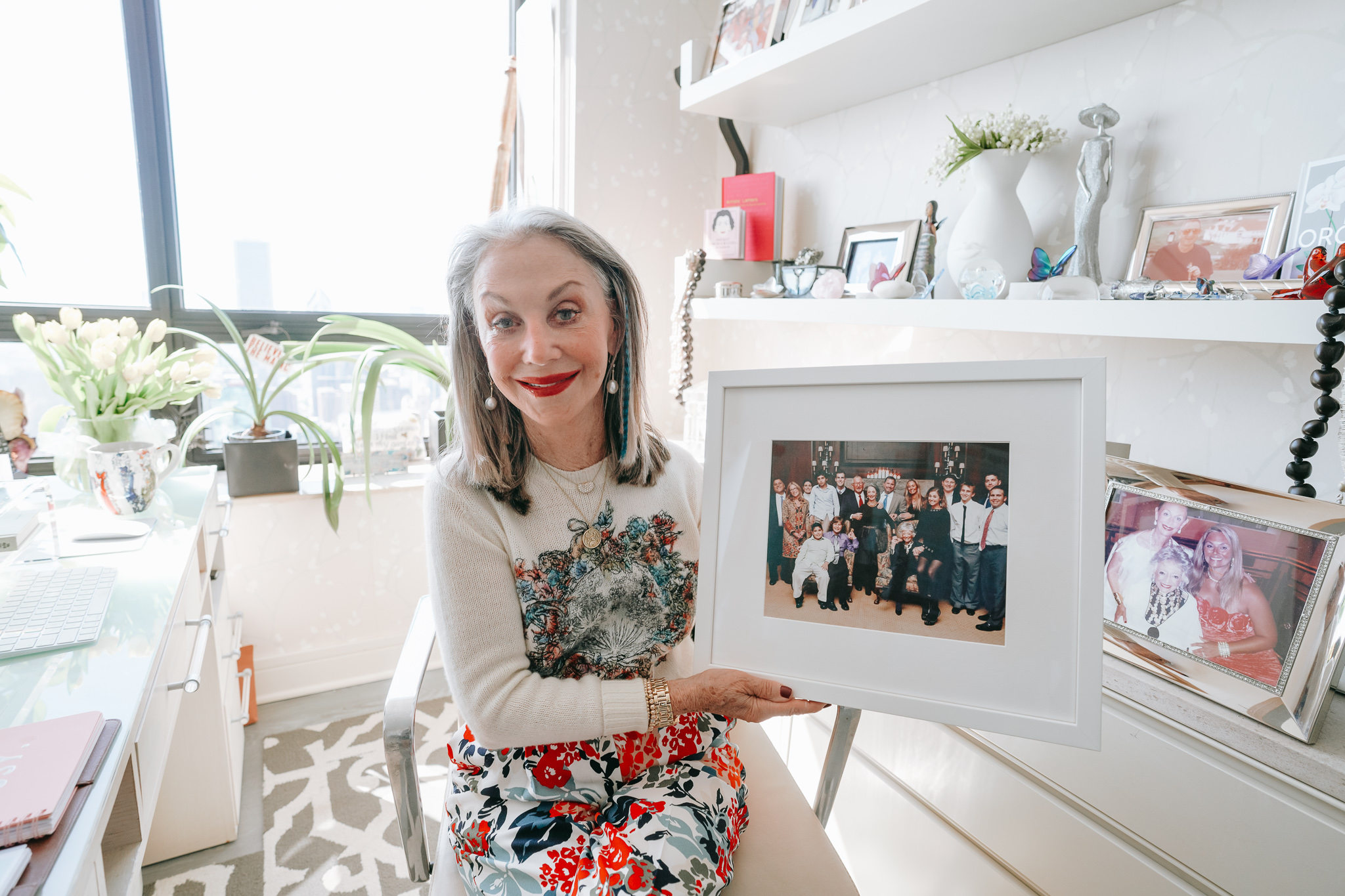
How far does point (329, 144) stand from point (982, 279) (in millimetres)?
2127

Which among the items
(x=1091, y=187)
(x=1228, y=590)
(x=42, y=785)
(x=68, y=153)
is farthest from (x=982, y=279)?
(x=68, y=153)

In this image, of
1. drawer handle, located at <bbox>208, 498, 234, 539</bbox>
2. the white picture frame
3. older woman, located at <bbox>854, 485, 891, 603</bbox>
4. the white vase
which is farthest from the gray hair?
drawer handle, located at <bbox>208, 498, 234, 539</bbox>

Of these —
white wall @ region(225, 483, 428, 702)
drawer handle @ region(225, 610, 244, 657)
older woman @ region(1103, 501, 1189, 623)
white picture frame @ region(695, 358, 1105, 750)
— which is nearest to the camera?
white picture frame @ region(695, 358, 1105, 750)

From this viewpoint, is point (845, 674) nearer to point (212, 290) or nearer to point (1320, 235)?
point (1320, 235)

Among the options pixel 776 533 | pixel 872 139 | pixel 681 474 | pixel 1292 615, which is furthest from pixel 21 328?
pixel 1292 615

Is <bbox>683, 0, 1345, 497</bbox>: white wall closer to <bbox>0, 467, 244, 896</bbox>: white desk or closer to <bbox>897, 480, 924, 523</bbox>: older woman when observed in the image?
<bbox>897, 480, 924, 523</bbox>: older woman

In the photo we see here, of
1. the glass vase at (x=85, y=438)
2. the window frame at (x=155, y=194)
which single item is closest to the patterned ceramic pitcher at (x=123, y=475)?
the glass vase at (x=85, y=438)

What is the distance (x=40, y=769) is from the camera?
63 cm

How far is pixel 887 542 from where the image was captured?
2.51 ft

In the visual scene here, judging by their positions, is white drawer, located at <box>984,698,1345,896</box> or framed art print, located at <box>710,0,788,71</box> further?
framed art print, located at <box>710,0,788,71</box>

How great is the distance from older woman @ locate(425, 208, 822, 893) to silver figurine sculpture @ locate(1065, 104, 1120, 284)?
74 cm

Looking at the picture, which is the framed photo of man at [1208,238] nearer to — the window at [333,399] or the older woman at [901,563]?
the older woman at [901,563]

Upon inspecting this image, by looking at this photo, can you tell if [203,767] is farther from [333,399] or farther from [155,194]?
[155,194]

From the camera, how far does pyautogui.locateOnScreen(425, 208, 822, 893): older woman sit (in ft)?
2.80
